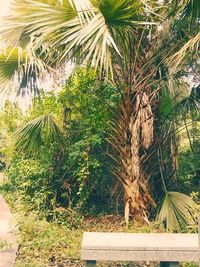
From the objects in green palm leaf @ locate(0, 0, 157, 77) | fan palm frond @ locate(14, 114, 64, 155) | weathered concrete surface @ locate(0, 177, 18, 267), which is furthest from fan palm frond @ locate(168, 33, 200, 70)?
weathered concrete surface @ locate(0, 177, 18, 267)

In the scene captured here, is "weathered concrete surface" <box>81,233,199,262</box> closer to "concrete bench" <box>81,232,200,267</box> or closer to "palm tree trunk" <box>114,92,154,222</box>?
"concrete bench" <box>81,232,200,267</box>

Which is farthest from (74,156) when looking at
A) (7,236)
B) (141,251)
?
(141,251)

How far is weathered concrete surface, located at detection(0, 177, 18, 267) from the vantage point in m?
4.11

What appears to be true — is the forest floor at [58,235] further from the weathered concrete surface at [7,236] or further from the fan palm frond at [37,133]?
the fan palm frond at [37,133]

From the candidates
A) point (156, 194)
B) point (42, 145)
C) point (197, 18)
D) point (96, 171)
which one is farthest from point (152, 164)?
point (197, 18)

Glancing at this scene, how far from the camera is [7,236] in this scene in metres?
5.12

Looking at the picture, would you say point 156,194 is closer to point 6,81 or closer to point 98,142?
point 98,142

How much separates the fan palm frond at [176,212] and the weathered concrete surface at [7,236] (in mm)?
1877

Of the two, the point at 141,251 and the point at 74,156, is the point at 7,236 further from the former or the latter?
the point at 141,251

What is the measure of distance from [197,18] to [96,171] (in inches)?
116

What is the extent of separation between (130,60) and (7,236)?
2869 millimetres

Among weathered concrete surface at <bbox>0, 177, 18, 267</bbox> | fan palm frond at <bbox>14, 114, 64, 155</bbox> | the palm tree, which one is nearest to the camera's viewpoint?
weathered concrete surface at <bbox>0, 177, 18, 267</bbox>

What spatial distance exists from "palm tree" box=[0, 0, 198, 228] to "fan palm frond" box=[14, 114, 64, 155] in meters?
0.70

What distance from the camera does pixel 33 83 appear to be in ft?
17.8
